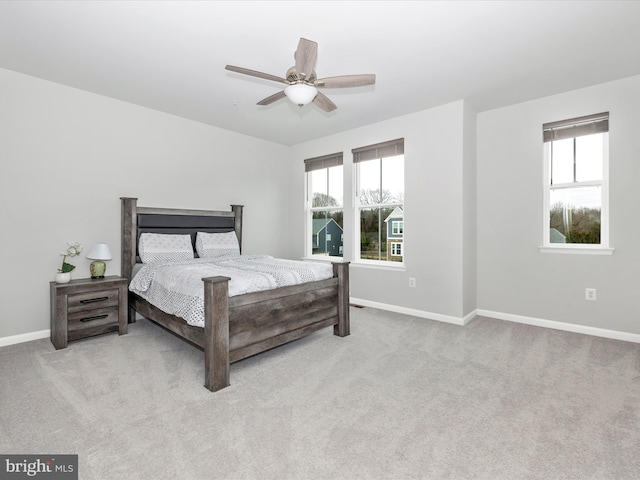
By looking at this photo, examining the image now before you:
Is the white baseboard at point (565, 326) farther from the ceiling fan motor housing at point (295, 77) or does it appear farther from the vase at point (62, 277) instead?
the vase at point (62, 277)

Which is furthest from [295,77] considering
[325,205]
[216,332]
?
[325,205]

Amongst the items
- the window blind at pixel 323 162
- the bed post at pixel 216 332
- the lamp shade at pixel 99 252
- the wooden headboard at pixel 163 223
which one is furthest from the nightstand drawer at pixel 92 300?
the window blind at pixel 323 162

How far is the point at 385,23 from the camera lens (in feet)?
7.70

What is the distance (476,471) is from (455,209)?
2889 mm

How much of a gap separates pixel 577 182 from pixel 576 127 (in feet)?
1.97

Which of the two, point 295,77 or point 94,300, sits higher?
point 295,77

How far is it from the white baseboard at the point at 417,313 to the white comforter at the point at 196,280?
150 centimetres

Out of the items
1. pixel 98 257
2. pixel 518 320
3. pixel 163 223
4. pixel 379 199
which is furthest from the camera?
pixel 379 199

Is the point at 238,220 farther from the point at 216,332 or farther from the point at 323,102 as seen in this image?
the point at 216,332

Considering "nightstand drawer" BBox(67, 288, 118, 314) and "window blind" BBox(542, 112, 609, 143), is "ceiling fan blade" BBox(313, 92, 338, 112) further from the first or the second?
"nightstand drawer" BBox(67, 288, 118, 314)

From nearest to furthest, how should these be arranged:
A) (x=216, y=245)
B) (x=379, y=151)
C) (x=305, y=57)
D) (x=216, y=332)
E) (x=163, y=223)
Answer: (x=305, y=57), (x=216, y=332), (x=163, y=223), (x=216, y=245), (x=379, y=151)

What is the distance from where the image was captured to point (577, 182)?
11.6 ft

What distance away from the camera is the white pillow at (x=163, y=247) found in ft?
12.4

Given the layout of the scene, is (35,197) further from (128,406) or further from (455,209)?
(455,209)
